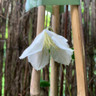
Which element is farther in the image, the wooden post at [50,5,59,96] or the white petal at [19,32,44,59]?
the wooden post at [50,5,59,96]

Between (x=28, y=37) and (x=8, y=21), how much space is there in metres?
0.22

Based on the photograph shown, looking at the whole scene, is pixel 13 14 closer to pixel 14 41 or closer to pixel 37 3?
pixel 14 41

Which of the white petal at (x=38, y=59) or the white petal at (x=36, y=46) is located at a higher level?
→ the white petal at (x=36, y=46)

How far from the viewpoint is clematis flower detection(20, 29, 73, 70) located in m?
0.32

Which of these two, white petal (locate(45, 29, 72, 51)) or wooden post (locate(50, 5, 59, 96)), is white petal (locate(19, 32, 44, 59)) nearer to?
white petal (locate(45, 29, 72, 51))

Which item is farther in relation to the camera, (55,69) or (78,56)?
(55,69)

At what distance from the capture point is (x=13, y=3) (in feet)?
3.55

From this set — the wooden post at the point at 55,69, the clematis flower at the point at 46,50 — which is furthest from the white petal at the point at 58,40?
the wooden post at the point at 55,69

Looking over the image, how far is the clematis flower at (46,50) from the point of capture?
0.32 m

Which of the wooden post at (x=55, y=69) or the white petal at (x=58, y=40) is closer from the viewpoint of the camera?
the white petal at (x=58, y=40)

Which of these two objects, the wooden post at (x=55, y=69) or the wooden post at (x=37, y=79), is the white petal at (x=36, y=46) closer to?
the wooden post at (x=37, y=79)

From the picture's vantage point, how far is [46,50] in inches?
15.4

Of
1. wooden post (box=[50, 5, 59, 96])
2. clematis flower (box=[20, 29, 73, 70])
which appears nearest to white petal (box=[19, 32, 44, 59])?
clematis flower (box=[20, 29, 73, 70])

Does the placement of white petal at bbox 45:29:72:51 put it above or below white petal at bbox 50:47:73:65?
above
